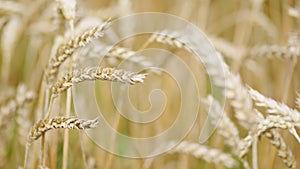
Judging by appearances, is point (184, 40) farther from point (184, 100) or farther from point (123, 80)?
point (184, 100)

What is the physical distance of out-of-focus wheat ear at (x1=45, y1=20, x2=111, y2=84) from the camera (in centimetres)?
79

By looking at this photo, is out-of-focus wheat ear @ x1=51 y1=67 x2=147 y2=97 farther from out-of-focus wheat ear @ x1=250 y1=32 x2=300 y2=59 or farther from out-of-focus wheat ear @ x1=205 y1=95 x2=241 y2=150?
out-of-focus wheat ear @ x1=250 y1=32 x2=300 y2=59

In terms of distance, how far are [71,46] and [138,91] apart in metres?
0.75

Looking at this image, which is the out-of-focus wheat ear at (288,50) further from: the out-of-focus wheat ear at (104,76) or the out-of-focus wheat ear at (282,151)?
the out-of-focus wheat ear at (104,76)

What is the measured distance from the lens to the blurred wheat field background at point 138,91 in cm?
87

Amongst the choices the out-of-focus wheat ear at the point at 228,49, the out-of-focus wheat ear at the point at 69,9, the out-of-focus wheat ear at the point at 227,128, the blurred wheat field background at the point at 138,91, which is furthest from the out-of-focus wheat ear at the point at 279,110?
the out-of-focus wheat ear at the point at 228,49

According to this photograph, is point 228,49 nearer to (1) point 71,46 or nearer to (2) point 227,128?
(2) point 227,128

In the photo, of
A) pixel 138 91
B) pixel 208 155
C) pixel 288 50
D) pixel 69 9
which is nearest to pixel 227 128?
pixel 208 155

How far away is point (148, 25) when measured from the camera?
2.48 meters

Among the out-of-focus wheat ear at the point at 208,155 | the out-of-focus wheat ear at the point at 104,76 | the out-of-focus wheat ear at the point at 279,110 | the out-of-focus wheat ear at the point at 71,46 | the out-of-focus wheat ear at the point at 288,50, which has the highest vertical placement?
the out-of-focus wheat ear at the point at 288,50

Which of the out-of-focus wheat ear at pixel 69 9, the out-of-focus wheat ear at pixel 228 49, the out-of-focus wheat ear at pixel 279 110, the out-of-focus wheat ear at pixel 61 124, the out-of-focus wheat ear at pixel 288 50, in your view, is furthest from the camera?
the out-of-focus wheat ear at pixel 228 49

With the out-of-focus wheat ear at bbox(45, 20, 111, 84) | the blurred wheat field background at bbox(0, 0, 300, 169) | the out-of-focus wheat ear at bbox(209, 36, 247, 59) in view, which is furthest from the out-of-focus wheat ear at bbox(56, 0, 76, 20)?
the out-of-focus wheat ear at bbox(209, 36, 247, 59)

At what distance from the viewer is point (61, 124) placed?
74 centimetres

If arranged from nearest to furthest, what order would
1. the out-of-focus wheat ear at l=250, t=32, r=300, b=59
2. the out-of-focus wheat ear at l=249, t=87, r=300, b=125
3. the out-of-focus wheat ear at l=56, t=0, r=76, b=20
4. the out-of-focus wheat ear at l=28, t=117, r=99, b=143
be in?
the out-of-focus wheat ear at l=28, t=117, r=99, b=143
the out-of-focus wheat ear at l=249, t=87, r=300, b=125
the out-of-focus wheat ear at l=56, t=0, r=76, b=20
the out-of-focus wheat ear at l=250, t=32, r=300, b=59
